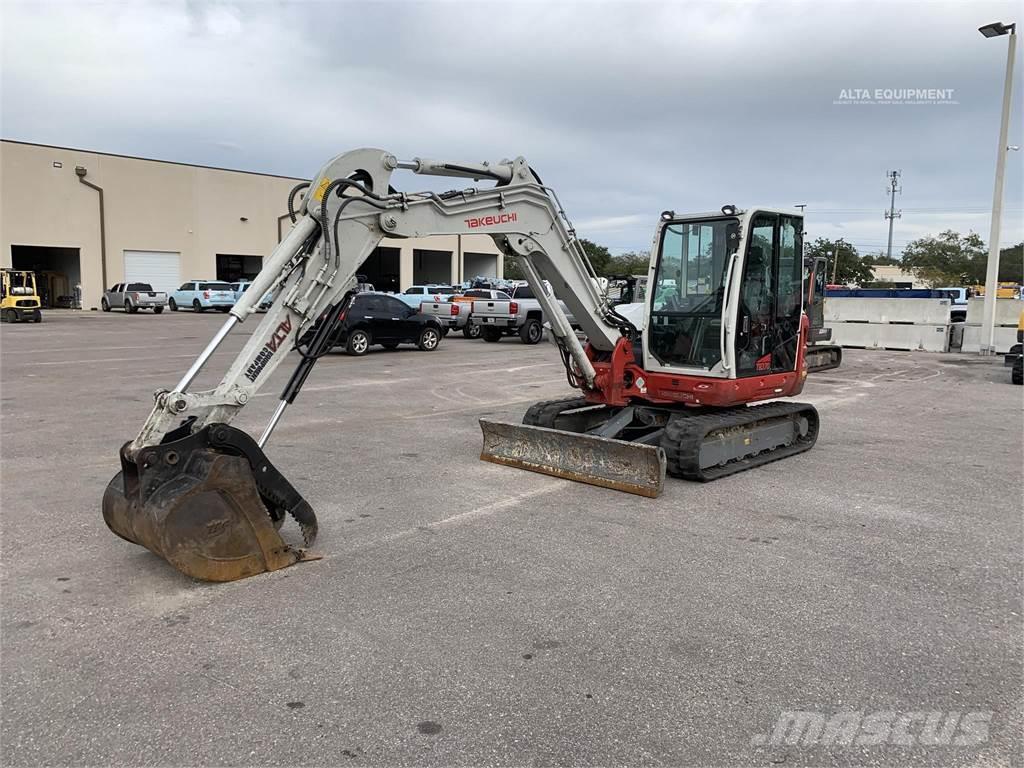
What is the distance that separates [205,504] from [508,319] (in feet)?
67.6

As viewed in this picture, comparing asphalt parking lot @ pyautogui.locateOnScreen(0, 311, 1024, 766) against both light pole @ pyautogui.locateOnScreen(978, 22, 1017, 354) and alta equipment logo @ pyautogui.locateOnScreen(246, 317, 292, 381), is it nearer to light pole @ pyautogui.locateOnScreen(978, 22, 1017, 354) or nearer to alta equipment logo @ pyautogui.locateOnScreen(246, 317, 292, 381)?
alta equipment logo @ pyautogui.locateOnScreen(246, 317, 292, 381)

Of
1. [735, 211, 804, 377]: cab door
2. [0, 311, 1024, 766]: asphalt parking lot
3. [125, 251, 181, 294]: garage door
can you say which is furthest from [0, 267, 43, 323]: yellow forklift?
[735, 211, 804, 377]: cab door

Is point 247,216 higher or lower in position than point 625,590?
higher

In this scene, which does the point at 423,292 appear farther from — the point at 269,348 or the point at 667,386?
the point at 269,348

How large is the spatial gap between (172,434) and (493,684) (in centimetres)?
274

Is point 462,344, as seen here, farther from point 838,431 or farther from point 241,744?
point 241,744

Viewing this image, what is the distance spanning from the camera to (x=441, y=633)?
423 centimetres

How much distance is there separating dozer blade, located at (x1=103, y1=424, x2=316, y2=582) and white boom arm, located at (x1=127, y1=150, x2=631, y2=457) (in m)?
0.23

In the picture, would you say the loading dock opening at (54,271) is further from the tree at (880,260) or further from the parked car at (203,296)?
the tree at (880,260)

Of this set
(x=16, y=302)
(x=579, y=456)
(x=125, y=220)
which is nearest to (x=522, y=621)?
(x=579, y=456)

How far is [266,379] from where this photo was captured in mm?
5348

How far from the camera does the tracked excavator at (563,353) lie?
486cm

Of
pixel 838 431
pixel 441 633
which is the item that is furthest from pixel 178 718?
pixel 838 431

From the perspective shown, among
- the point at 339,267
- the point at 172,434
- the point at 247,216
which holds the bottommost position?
the point at 172,434
